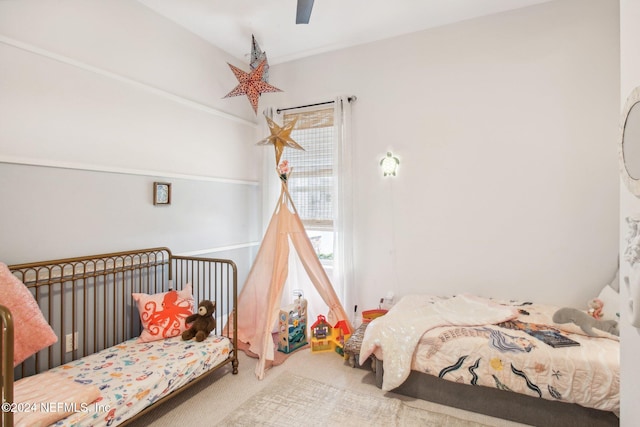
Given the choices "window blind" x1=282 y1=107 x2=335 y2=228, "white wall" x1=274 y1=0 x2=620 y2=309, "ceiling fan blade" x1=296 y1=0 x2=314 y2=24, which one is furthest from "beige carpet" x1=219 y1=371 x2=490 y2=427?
"ceiling fan blade" x1=296 y1=0 x2=314 y2=24

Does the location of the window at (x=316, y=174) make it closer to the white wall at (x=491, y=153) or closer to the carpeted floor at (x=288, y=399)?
the white wall at (x=491, y=153)

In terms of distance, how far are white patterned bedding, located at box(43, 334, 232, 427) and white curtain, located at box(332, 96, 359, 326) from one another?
140 centimetres

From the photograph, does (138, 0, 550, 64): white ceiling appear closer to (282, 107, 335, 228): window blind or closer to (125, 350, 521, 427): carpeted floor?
(282, 107, 335, 228): window blind

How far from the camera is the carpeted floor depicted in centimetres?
214

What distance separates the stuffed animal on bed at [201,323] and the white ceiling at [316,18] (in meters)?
2.56

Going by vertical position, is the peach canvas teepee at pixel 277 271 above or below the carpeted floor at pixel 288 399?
above

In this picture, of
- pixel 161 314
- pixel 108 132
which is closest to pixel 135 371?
pixel 161 314

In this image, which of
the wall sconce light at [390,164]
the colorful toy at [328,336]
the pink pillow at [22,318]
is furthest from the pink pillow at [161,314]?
the wall sconce light at [390,164]

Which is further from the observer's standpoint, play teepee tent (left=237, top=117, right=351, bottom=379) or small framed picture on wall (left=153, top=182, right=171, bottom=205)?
play teepee tent (left=237, top=117, right=351, bottom=379)

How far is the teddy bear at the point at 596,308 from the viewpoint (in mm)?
2412

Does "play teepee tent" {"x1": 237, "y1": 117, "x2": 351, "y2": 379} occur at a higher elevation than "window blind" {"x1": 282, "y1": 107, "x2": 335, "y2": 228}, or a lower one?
lower

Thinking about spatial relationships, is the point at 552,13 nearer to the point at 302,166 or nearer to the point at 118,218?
the point at 302,166

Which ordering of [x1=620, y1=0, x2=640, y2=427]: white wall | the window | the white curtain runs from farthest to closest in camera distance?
the window, the white curtain, [x1=620, y1=0, x2=640, y2=427]: white wall

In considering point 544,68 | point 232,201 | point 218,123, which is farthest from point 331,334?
point 544,68
